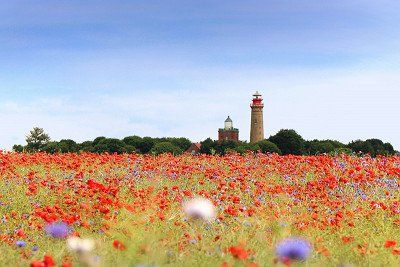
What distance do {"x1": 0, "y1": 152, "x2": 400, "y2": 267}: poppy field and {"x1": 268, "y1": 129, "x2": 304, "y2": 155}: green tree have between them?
924 inches

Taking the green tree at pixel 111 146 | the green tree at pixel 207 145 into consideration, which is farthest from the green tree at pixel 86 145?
the green tree at pixel 207 145

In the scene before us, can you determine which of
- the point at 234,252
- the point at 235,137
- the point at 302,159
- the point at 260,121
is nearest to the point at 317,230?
the point at 234,252

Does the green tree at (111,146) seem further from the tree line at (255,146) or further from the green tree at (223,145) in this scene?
the green tree at (223,145)

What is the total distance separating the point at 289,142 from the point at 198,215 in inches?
1446

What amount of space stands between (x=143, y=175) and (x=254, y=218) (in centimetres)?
552

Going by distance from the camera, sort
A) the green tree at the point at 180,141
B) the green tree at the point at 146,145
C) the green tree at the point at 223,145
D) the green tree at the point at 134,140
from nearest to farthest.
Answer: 1. the green tree at the point at 223,145
2. the green tree at the point at 146,145
3. the green tree at the point at 134,140
4. the green tree at the point at 180,141

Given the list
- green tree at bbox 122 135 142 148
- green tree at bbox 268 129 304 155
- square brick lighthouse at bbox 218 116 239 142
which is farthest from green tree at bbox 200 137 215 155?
square brick lighthouse at bbox 218 116 239 142

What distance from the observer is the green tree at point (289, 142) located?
39969mm

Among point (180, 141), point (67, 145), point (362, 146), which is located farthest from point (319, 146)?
point (67, 145)

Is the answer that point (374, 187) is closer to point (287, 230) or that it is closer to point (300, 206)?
point (300, 206)

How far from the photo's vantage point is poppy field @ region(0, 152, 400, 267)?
5336 millimetres

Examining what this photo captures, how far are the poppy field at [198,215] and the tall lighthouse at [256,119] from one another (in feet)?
169

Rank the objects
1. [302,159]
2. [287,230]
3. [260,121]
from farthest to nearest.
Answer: [260,121] < [302,159] < [287,230]

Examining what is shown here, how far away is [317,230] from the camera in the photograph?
7805 millimetres
